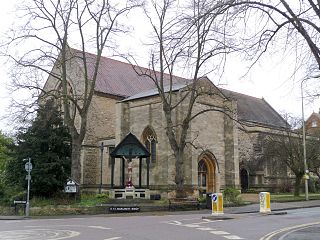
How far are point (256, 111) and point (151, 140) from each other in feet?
95.9

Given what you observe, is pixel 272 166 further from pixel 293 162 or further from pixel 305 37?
pixel 305 37

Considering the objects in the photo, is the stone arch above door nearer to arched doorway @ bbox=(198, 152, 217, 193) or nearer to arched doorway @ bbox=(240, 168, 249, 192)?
arched doorway @ bbox=(198, 152, 217, 193)

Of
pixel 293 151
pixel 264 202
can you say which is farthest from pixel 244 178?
pixel 264 202

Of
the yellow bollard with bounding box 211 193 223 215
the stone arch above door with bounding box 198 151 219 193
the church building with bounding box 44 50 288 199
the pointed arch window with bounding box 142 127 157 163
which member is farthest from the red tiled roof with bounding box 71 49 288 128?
the yellow bollard with bounding box 211 193 223 215

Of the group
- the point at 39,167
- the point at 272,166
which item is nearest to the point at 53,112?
the point at 39,167

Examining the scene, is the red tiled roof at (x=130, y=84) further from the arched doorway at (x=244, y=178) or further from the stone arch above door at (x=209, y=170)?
the arched doorway at (x=244, y=178)

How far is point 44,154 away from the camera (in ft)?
102

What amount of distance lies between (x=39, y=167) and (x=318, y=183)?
41.4 m

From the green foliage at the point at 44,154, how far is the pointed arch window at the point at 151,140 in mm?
7904

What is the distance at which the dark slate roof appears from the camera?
5925 centimetres

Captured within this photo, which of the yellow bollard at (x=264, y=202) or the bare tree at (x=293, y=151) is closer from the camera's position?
the yellow bollard at (x=264, y=202)

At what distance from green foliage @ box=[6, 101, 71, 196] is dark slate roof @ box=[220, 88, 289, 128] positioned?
1199 inches

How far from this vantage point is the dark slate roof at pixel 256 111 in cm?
5925

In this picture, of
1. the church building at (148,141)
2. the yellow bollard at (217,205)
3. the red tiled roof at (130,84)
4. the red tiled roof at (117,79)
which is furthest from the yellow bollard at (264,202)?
the red tiled roof at (117,79)
